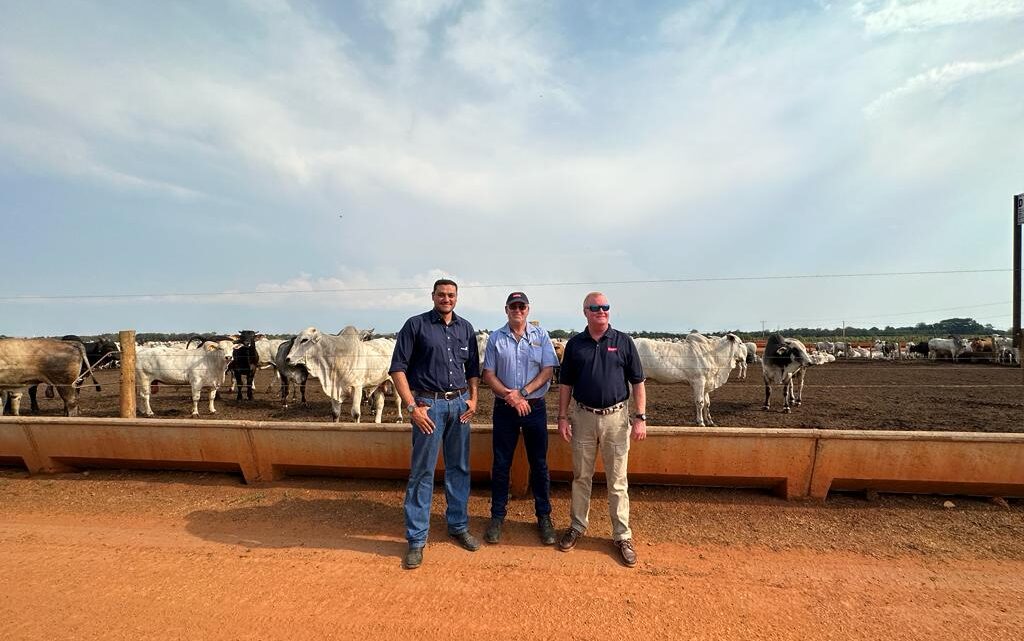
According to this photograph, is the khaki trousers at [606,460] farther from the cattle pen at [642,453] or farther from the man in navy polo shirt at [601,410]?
the cattle pen at [642,453]

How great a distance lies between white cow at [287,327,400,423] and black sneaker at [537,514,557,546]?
5.31 metres

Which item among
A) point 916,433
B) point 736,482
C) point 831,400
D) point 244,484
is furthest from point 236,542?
point 831,400

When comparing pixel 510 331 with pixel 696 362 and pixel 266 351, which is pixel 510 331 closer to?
pixel 696 362

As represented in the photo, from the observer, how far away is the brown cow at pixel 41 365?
8.78 m

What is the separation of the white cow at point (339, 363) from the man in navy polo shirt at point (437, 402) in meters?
5.01

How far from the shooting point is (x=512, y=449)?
3988 millimetres

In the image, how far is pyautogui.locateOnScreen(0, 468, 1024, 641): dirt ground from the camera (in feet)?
8.95

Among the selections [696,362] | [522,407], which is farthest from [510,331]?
[696,362]

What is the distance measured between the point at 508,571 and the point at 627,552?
844 millimetres

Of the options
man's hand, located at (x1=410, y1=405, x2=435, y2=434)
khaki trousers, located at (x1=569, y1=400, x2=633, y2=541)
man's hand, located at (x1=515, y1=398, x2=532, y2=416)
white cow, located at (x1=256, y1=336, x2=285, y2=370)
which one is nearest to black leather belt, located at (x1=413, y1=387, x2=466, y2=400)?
man's hand, located at (x1=410, y1=405, x2=435, y2=434)

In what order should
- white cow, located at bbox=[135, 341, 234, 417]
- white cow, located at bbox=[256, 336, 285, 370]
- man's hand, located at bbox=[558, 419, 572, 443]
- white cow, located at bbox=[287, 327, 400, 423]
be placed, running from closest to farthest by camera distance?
1. man's hand, located at bbox=[558, 419, 572, 443]
2. white cow, located at bbox=[287, 327, 400, 423]
3. white cow, located at bbox=[135, 341, 234, 417]
4. white cow, located at bbox=[256, 336, 285, 370]

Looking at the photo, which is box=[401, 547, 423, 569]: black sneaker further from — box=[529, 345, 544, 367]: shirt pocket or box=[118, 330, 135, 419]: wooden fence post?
box=[118, 330, 135, 419]: wooden fence post

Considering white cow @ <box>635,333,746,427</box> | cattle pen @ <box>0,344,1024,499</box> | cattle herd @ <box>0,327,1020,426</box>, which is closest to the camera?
cattle pen @ <box>0,344,1024,499</box>

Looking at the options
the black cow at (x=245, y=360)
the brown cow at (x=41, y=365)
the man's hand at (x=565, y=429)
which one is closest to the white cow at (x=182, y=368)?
the black cow at (x=245, y=360)
